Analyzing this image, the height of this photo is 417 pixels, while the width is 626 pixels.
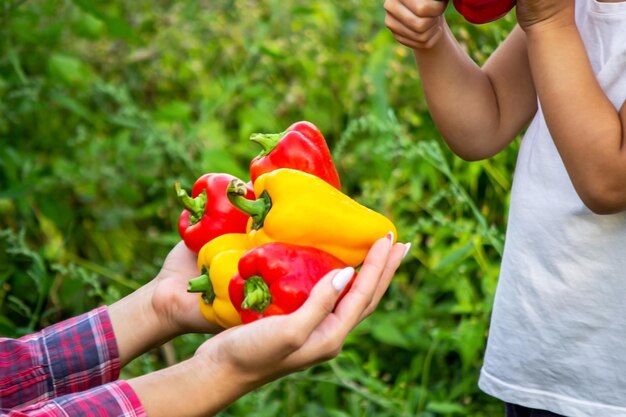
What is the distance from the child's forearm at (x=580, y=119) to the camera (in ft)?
3.78

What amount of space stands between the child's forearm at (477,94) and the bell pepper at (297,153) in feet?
0.62

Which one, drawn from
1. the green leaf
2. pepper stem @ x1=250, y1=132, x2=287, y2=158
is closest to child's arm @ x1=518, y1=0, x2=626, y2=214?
pepper stem @ x1=250, y1=132, x2=287, y2=158

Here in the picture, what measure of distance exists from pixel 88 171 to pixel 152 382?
152 centimetres

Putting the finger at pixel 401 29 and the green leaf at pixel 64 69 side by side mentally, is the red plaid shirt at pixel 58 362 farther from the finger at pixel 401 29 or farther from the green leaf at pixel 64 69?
the green leaf at pixel 64 69

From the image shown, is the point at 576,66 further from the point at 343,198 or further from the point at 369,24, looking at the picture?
the point at 369,24

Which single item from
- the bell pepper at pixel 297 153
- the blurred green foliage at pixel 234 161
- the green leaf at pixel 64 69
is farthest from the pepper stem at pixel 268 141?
the green leaf at pixel 64 69

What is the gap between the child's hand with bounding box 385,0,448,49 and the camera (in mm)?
1294

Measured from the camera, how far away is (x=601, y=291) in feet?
4.11

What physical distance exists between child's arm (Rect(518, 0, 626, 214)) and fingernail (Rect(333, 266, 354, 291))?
284 millimetres

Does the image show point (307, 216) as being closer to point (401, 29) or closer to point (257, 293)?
point (257, 293)

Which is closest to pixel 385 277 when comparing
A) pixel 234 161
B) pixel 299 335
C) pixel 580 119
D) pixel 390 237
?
pixel 390 237

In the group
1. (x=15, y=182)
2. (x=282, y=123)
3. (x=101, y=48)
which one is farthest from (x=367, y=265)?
(x=101, y=48)

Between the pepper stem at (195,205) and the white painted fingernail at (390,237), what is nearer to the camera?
the white painted fingernail at (390,237)

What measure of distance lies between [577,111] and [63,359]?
2.54 feet
